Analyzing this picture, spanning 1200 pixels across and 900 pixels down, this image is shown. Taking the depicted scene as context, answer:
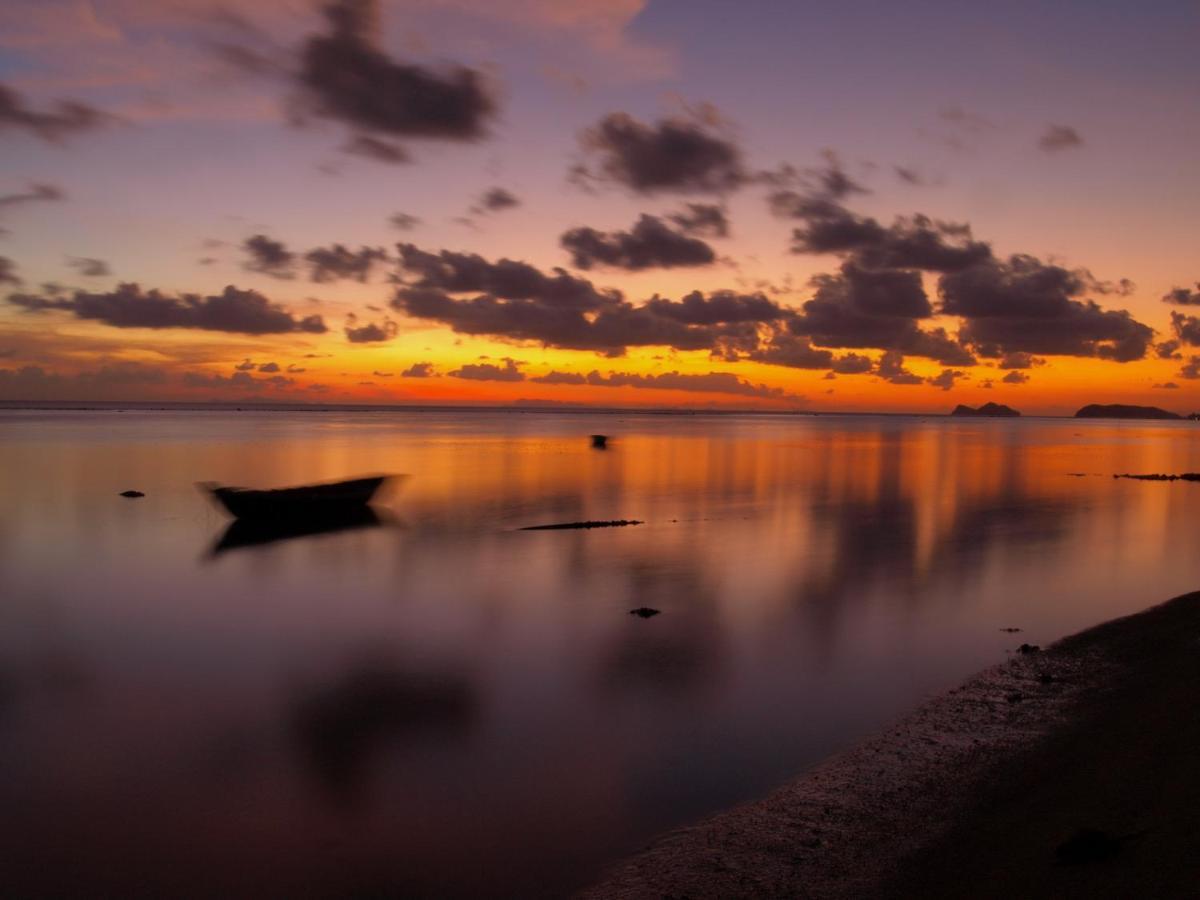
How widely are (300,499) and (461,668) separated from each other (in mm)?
19208

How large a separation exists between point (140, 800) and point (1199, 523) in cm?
3810

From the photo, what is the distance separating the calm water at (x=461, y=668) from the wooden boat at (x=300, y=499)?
4.89 ft

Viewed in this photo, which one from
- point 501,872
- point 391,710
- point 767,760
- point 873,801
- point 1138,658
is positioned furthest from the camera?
point 1138,658

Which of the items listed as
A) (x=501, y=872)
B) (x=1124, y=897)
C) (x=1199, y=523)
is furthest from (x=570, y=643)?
(x=1199, y=523)

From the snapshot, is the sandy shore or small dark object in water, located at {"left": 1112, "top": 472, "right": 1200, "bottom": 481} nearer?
the sandy shore

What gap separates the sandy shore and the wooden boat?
25326mm

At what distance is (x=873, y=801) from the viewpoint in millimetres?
8367

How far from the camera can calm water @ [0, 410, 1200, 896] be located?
8320mm

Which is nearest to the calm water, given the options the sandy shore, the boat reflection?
the boat reflection

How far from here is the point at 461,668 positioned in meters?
14.0

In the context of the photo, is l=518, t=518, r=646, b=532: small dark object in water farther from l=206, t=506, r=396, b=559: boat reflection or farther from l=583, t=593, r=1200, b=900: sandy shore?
l=583, t=593, r=1200, b=900: sandy shore

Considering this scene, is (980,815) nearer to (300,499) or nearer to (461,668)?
(461,668)

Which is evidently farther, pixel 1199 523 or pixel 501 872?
pixel 1199 523

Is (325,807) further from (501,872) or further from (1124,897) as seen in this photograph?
(1124,897)
